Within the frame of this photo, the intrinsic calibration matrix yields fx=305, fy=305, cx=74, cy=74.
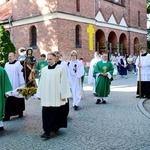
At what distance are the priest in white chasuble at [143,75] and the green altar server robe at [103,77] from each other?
207 cm

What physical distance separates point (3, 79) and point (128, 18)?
30.5 m

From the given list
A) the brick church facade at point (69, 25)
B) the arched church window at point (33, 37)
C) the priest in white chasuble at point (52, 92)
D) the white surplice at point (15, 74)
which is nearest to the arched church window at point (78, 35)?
the brick church facade at point (69, 25)

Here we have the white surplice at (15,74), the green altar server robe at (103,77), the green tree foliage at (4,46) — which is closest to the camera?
the white surplice at (15,74)

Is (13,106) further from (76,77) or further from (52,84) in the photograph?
(76,77)

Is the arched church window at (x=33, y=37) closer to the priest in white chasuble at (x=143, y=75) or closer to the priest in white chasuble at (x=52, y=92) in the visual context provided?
the priest in white chasuble at (x=143, y=75)

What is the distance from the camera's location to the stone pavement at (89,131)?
600cm

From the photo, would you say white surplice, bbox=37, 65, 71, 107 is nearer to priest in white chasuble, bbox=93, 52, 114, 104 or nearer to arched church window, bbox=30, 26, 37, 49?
priest in white chasuble, bbox=93, 52, 114, 104

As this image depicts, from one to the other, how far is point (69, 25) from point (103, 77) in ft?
47.5

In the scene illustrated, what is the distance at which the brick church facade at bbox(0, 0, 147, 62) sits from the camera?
80.5 ft

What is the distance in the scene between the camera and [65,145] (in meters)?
6.04

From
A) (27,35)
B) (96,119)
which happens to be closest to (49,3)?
(27,35)

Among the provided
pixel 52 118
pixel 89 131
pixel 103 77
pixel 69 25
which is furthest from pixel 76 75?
pixel 69 25

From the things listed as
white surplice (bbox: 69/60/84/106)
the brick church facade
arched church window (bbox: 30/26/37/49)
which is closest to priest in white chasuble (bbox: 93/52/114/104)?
white surplice (bbox: 69/60/84/106)

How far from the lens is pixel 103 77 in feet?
37.9
